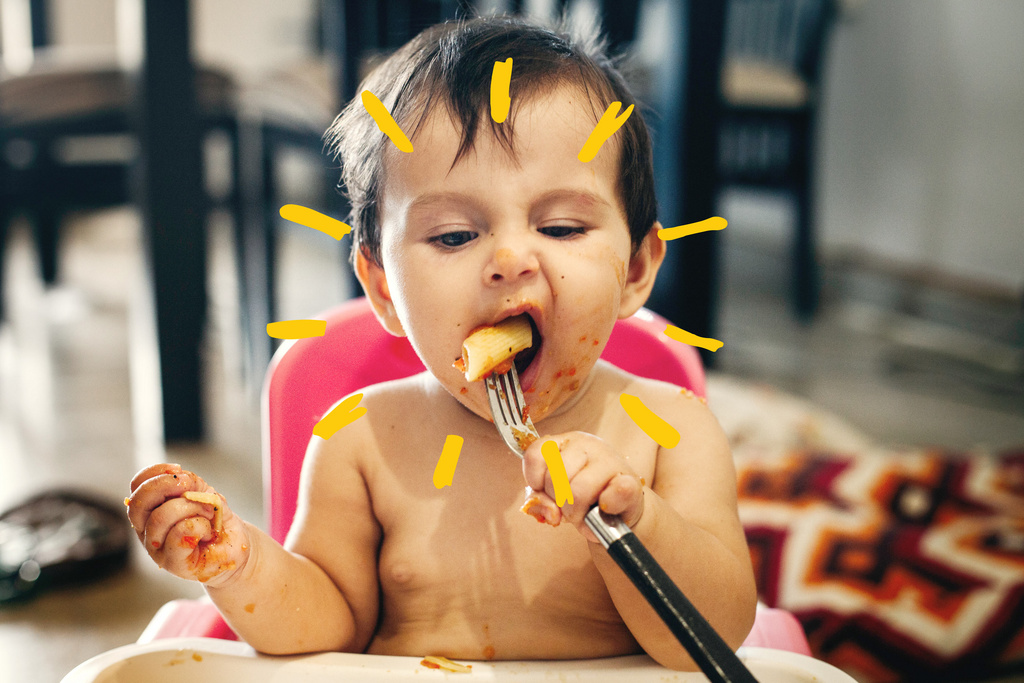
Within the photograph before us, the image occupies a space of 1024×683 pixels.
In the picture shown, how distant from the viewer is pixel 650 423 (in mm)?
533

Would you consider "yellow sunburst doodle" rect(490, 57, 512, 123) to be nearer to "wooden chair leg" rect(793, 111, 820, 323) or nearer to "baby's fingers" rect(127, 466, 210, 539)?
"baby's fingers" rect(127, 466, 210, 539)

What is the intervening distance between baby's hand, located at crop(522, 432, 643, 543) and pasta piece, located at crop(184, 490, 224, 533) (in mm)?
152

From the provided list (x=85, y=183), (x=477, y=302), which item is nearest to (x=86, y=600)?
(x=477, y=302)

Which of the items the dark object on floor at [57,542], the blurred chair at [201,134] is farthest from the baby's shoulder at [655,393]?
the blurred chair at [201,134]

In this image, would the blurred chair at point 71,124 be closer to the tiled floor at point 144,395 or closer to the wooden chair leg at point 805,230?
the tiled floor at point 144,395

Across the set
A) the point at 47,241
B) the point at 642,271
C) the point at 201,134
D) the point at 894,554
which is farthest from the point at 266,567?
the point at 47,241

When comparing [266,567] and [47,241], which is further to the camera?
[47,241]

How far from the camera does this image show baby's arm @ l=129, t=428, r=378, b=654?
429 mm

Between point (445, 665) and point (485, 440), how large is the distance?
13cm

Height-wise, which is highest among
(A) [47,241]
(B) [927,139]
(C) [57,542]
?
(B) [927,139]

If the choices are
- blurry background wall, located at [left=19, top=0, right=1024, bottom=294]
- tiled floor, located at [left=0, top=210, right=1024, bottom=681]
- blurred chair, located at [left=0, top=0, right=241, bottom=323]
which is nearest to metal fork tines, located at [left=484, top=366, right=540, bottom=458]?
tiled floor, located at [left=0, top=210, right=1024, bottom=681]

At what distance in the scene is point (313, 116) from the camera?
4.84ft

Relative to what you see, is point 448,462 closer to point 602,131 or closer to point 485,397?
point 485,397

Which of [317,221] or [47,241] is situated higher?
[317,221]
